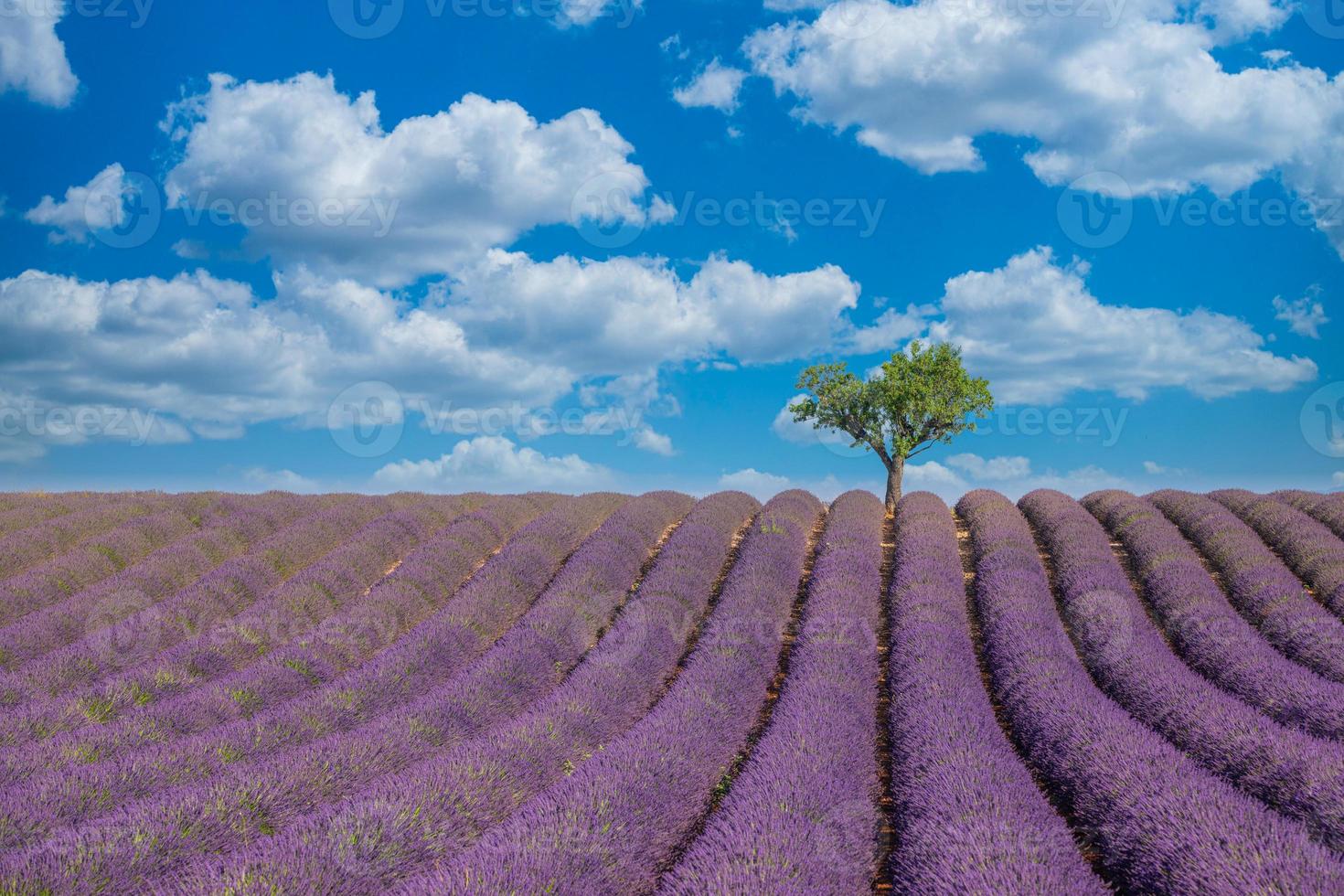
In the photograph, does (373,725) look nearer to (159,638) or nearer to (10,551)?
(159,638)

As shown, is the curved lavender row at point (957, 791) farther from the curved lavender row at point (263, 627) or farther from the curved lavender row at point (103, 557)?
the curved lavender row at point (103, 557)

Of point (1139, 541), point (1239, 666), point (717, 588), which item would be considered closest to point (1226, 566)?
point (1139, 541)

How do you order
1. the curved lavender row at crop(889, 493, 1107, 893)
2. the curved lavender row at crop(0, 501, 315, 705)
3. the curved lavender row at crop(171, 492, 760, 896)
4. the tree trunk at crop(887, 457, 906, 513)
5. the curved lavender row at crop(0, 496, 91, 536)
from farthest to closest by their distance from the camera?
1. the tree trunk at crop(887, 457, 906, 513)
2. the curved lavender row at crop(0, 496, 91, 536)
3. the curved lavender row at crop(0, 501, 315, 705)
4. the curved lavender row at crop(171, 492, 760, 896)
5. the curved lavender row at crop(889, 493, 1107, 893)

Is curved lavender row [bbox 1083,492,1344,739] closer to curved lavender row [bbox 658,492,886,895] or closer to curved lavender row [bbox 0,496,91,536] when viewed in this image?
curved lavender row [bbox 658,492,886,895]

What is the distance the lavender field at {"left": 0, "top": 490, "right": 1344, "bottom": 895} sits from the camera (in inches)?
175

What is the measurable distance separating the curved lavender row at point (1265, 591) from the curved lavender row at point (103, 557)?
13725mm

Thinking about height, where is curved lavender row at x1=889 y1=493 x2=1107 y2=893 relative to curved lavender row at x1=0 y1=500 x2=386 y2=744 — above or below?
below

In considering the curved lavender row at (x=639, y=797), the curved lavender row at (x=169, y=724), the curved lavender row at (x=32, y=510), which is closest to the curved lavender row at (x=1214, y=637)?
the curved lavender row at (x=639, y=797)

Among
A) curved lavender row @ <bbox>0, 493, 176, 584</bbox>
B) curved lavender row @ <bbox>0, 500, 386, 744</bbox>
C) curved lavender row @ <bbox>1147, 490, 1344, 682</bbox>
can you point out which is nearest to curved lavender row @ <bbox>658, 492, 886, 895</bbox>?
curved lavender row @ <bbox>1147, 490, 1344, 682</bbox>

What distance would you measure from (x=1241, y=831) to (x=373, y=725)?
5.70m

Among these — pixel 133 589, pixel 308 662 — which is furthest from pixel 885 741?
pixel 133 589

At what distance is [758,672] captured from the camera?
26.9 feet

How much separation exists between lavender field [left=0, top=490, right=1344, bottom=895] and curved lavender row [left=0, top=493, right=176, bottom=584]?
7 cm

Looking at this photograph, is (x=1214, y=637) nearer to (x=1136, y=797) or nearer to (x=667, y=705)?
(x=1136, y=797)
